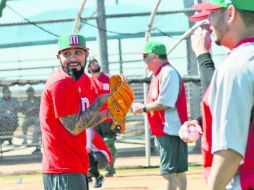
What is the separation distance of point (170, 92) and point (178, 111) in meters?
0.34

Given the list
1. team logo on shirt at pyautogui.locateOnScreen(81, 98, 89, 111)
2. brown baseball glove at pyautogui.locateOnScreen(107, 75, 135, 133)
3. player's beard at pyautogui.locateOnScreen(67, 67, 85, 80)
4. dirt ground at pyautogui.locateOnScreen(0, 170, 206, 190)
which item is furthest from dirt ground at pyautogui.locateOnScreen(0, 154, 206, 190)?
player's beard at pyautogui.locateOnScreen(67, 67, 85, 80)

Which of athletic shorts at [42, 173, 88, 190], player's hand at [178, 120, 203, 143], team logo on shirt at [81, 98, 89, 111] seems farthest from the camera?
team logo on shirt at [81, 98, 89, 111]

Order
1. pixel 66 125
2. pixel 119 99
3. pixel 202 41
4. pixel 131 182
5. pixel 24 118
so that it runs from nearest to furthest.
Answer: pixel 202 41 < pixel 66 125 < pixel 119 99 < pixel 131 182 < pixel 24 118

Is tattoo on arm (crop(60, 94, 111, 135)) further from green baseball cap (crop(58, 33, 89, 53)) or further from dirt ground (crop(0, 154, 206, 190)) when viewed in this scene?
dirt ground (crop(0, 154, 206, 190))

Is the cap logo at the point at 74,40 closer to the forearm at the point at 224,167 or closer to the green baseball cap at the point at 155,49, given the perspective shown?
the green baseball cap at the point at 155,49

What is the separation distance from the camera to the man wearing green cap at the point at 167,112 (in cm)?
752

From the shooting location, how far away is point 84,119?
16.9 ft

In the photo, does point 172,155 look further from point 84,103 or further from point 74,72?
point 74,72

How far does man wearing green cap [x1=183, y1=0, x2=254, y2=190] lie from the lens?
2.70 meters

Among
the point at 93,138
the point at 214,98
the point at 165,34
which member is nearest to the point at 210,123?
the point at 214,98

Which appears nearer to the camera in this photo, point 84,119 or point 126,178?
point 84,119

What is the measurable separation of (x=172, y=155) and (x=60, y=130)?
271 centimetres

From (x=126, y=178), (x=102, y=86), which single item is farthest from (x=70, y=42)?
(x=126, y=178)

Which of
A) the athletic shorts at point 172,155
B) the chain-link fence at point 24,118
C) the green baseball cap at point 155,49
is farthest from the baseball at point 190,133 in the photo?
the chain-link fence at point 24,118
